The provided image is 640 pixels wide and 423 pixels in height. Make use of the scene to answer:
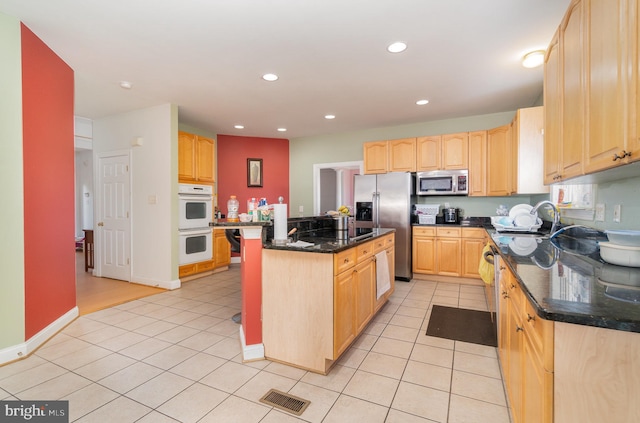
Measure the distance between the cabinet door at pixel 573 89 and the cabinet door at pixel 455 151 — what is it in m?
2.68

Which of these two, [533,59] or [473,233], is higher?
[533,59]

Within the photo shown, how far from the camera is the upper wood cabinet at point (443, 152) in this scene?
176 inches

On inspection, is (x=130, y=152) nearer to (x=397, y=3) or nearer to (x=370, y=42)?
(x=370, y=42)

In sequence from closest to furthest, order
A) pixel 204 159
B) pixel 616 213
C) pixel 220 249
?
1. pixel 616 213
2. pixel 204 159
3. pixel 220 249

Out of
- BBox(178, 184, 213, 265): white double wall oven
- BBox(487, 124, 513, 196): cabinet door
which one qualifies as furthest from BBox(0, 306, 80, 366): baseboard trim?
BBox(487, 124, 513, 196): cabinet door

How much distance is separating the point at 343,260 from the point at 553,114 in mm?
1812

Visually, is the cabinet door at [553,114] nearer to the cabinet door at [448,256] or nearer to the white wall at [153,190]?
the cabinet door at [448,256]

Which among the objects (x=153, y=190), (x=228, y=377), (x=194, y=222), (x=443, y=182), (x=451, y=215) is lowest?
(x=228, y=377)

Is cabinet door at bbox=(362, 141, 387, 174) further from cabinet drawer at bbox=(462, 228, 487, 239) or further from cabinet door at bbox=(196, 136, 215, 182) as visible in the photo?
cabinet door at bbox=(196, 136, 215, 182)

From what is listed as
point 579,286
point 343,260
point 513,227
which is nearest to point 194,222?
point 343,260

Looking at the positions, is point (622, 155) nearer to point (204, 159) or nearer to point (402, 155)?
point (402, 155)

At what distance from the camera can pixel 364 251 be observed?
255cm

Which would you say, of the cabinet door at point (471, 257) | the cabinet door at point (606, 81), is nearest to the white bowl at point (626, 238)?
the cabinet door at point (606, 81)

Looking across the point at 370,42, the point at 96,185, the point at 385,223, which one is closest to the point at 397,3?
the point at 370,42
